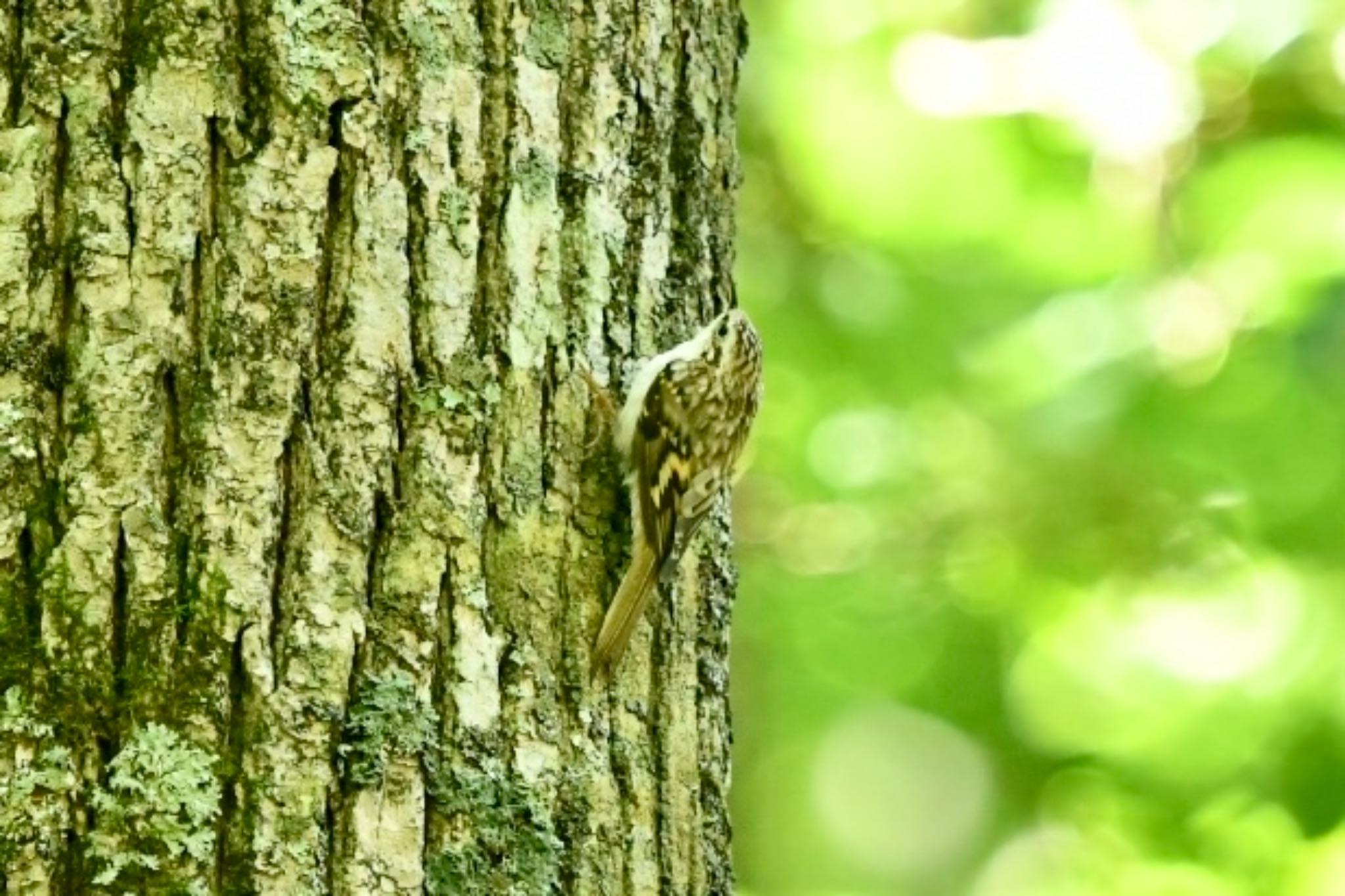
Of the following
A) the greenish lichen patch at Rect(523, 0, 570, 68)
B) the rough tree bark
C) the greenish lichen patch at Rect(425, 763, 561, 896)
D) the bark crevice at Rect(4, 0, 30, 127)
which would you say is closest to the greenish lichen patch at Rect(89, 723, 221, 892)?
the rough tree bark

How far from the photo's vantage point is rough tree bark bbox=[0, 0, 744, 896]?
6.55 ft

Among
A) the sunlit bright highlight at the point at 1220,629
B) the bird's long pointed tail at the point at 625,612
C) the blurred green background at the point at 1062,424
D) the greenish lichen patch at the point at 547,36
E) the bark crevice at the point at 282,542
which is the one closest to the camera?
the bark crevice at the point at 282,542

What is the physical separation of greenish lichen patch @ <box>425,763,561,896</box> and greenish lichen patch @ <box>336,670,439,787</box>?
0.05m

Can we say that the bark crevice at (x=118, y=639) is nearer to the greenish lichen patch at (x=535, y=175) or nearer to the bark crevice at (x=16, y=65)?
the bark crevice at (x=16, y=65)

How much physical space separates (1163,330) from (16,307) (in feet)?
11.5

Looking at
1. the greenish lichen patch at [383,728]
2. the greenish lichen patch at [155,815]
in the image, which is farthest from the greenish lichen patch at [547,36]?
the greenish lichen patch at [155,815]

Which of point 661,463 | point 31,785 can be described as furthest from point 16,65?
point 661,463

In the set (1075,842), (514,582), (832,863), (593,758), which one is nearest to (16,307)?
(514,582)

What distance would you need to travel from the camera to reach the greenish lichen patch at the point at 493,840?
2117 millimetres

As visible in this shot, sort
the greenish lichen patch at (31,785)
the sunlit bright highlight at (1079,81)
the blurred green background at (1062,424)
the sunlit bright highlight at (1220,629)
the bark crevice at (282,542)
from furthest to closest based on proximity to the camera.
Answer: the sunlit bright highlight at (1079,81)
the sunlit bright highlight at (1220,629)
the blurred green background at (1062,424)
the bark crevice at (282,542)
the greenish lichen patch at (31,785)

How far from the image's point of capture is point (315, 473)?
2109mm

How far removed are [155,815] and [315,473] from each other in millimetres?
380

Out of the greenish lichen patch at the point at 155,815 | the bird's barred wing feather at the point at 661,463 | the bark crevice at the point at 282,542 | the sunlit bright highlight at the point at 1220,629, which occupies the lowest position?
the greenish lichen patch at the point at 155,815

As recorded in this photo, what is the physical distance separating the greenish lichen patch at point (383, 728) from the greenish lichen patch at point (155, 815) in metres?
0.14
